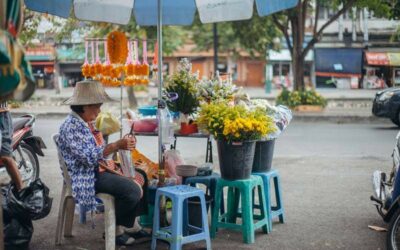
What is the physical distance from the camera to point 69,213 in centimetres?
511

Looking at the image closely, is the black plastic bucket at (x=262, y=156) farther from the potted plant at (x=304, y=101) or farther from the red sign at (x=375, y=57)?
the red sign at (x=375, y=57)

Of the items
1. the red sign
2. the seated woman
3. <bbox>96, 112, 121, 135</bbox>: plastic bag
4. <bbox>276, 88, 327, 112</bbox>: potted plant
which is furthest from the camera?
the red sign

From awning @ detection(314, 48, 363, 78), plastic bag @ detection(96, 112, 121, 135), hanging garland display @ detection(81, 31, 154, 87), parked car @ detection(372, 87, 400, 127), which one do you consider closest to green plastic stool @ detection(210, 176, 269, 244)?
plastic bag @ detection(96, 112, 121, 135)

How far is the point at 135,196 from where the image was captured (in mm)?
4562

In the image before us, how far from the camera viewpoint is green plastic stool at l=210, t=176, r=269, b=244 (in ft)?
16.0

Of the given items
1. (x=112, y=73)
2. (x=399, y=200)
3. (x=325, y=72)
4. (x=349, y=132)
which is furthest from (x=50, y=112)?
(x=325, y=72)

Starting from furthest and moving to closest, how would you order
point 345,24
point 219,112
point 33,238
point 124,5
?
point 345,24 → point 124,5 → point 33,238 → point 219,112

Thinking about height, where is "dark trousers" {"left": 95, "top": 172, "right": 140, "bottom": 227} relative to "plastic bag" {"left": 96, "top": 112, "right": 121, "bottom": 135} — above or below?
below

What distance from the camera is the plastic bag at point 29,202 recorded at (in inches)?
179

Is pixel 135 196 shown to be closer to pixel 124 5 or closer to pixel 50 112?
pixel 124 5

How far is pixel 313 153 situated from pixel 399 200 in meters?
6.00

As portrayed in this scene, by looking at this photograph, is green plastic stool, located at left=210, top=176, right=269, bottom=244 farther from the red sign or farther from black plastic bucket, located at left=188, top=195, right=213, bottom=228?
the red sign

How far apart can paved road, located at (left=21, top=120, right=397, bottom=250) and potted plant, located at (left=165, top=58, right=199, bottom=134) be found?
1161 mm

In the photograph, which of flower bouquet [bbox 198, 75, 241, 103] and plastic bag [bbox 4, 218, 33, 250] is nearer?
plastic bag [bbox 4, 218, 33, 250]
